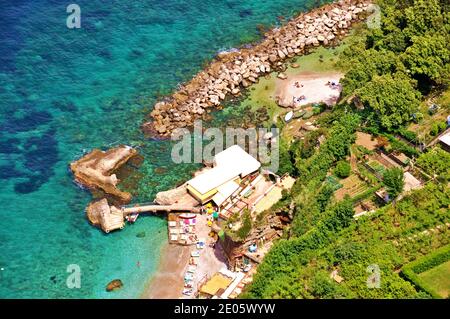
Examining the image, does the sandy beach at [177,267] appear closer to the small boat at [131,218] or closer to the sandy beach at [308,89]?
the small boat at [131,218]

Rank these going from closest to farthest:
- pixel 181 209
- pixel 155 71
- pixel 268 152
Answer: pixel 181 209 < pixel 268 152 < pixel 155 71

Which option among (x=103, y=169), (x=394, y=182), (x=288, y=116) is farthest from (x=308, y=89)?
(x=103, y=169)

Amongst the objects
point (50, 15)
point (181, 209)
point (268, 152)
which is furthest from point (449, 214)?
point (50, 15)

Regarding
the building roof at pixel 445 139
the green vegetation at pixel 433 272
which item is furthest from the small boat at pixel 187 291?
the building roof at pixel 445 139
